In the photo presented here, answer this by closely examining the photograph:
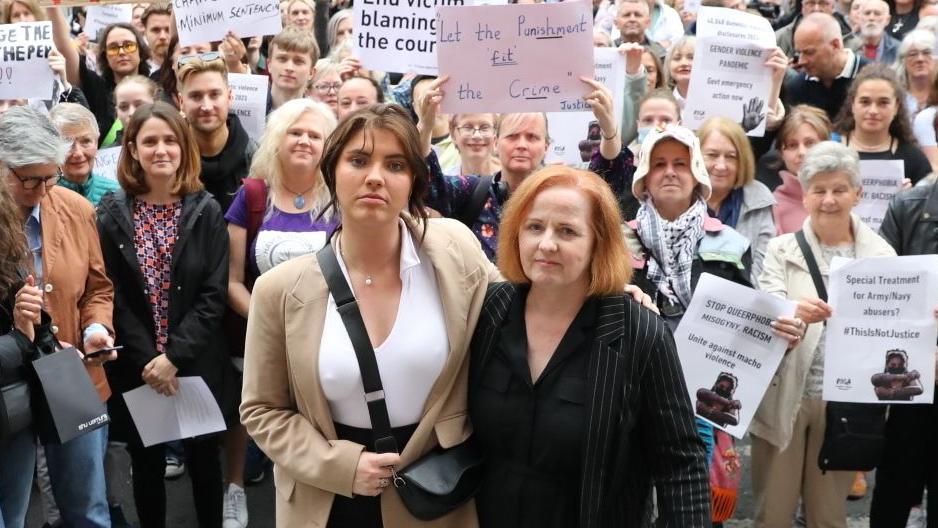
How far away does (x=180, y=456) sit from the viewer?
238 inches

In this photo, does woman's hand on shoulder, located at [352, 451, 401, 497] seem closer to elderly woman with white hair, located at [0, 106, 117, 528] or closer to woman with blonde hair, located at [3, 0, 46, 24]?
elderly woman with white hair, located at [0, 106, 117, 528]

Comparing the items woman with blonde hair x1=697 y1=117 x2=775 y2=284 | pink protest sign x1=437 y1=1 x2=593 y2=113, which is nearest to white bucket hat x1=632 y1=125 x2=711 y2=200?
pink protest sign x1=437 y1=1 x2=593 y2=113

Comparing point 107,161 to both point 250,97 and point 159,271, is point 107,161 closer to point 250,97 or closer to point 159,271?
point 250,97

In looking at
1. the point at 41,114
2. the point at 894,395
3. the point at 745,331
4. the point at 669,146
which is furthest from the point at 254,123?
the point at 894,395

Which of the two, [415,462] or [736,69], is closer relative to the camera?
[415,462]

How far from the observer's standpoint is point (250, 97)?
20.6 ft

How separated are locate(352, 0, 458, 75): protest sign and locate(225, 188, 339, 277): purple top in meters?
1.27

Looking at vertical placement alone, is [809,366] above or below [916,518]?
above

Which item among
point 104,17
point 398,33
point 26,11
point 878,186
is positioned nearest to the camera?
point 878,186

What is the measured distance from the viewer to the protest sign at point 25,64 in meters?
6.04

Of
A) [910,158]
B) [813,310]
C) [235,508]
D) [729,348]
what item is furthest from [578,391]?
[910,158]

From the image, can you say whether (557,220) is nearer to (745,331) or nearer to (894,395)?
(745,331)

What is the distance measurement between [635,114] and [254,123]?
7.89 ft

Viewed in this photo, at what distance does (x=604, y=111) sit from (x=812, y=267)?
1230mm
